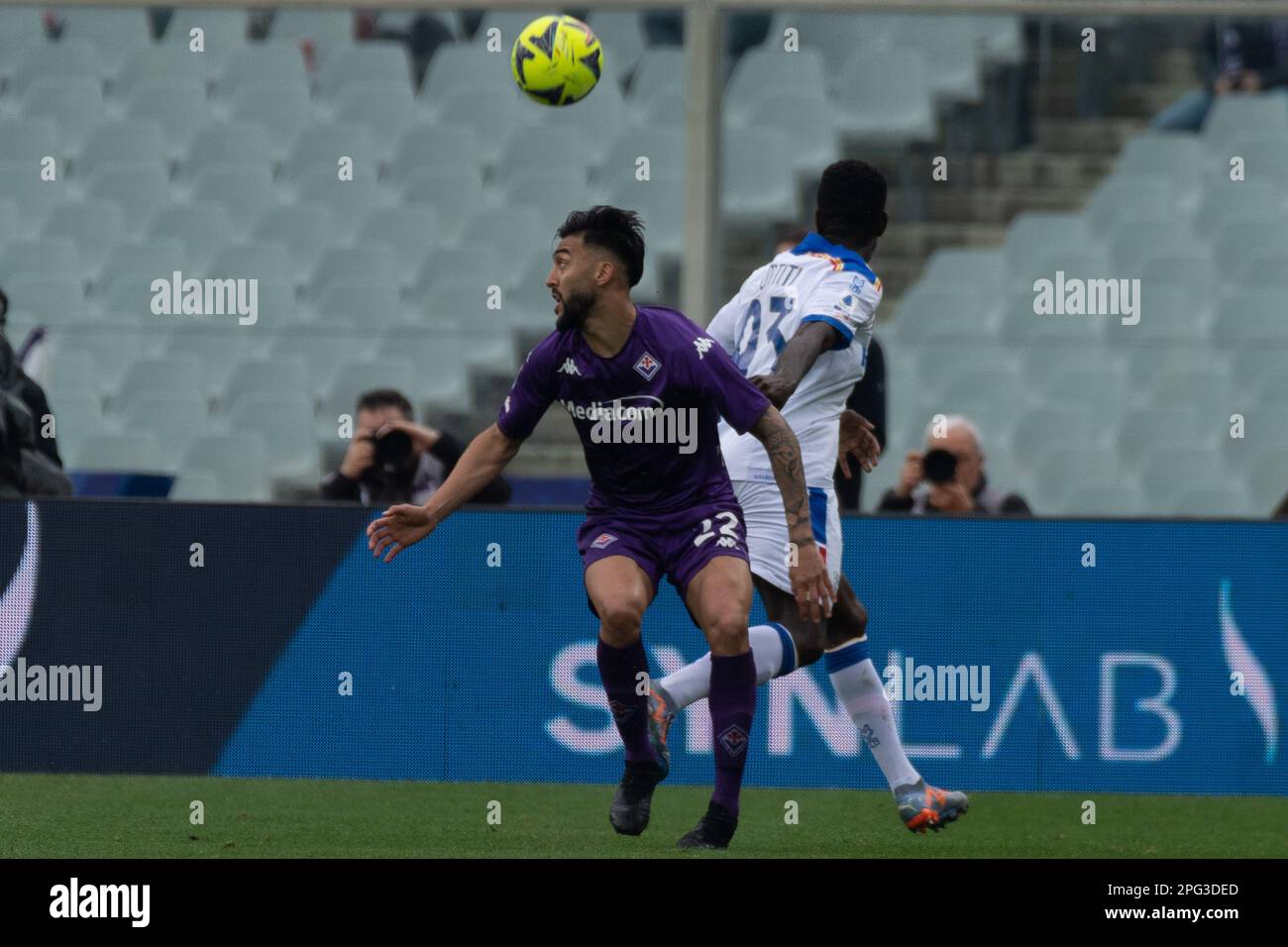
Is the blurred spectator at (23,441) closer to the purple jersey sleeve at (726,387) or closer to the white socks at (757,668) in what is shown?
the white socks at (757,668)

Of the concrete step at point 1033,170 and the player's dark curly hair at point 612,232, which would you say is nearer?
the player's dark curly hair at point 612,232

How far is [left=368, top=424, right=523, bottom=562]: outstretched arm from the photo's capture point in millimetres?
6023

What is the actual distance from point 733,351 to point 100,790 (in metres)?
2.91

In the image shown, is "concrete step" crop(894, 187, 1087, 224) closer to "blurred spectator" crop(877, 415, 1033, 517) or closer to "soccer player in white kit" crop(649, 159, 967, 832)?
"blurred spectator" crop(877, 415, 1033, 517)

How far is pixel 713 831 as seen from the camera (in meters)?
5.96

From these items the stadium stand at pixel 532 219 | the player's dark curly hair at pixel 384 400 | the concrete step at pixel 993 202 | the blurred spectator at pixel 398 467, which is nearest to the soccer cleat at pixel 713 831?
the blurred spectator at pixel 398 467

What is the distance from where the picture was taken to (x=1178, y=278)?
11391 mm

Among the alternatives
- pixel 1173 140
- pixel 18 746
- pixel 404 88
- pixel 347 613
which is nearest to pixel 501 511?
pixel 347 613

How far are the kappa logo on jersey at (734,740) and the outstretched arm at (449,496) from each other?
1001 mm

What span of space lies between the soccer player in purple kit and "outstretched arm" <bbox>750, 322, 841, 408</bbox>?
9 cm

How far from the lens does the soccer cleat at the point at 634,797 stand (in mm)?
6059

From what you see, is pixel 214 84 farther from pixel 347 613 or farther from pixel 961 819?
pixel 961 819

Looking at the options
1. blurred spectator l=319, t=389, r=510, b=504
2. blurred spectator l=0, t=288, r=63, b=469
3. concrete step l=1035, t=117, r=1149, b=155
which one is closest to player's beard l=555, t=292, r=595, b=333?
blurred spectator l=319, t=389, r=510, b=504

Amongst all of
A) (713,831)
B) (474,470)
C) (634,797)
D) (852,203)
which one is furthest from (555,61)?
(713,831)
